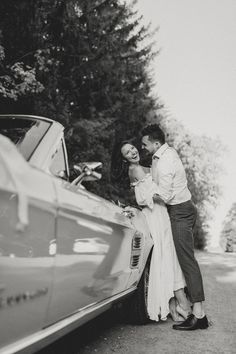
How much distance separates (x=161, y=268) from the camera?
4.06 m

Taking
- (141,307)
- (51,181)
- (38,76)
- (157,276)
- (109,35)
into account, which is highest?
(109,35)

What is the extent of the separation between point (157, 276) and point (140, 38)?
1787 cm

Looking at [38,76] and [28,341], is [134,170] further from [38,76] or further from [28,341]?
[38,76]

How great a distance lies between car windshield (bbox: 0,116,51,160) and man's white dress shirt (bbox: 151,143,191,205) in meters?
1.69

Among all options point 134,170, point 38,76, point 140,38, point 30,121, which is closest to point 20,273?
point 30,121

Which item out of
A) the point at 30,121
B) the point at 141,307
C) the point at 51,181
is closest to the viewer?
the point at 51,181

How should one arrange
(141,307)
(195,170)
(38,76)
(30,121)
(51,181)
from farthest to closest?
(195,170) → (38,76) → (141,307) → (30,121) → (51,181)

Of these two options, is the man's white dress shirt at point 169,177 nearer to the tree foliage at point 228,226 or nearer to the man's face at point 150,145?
the man's face at point 150,145

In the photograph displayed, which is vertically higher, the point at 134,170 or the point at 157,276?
the point at 134,170

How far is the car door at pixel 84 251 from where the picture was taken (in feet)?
6.44

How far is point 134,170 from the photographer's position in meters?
4.40

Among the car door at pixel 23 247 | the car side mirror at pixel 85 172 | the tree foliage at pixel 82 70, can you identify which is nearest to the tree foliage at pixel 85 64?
the tree foliage at pixel 82 70

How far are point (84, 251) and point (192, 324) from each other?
1977mm

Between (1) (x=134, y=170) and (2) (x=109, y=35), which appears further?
(2) (x=109, y=35)
